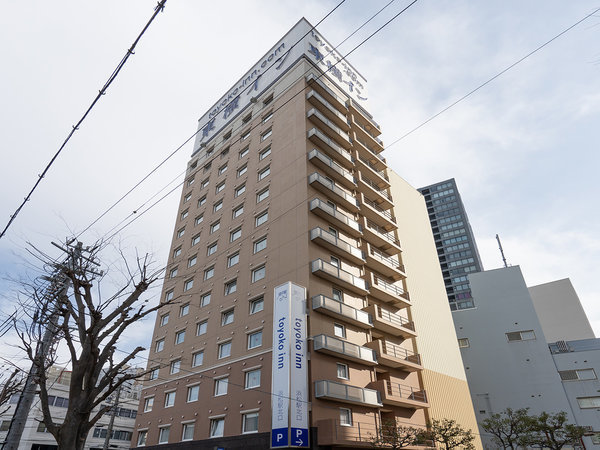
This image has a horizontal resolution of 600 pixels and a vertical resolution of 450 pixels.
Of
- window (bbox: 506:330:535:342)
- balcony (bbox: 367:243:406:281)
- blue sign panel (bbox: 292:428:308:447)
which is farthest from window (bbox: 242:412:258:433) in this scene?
window (bbox: 506:330:535:342)

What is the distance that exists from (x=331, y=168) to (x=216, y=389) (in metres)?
21.0

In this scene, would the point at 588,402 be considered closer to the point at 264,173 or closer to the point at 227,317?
the point at 227,317

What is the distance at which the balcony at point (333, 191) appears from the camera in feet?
110

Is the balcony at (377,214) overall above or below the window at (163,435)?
above

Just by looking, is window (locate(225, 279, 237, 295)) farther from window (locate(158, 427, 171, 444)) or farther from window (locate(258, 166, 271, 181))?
window (locate(158, 427, 171, 444))

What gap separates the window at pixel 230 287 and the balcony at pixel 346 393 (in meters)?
12.6

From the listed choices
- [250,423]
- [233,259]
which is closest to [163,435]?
[250,423]

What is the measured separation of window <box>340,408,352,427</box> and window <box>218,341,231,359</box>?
9.93 metres

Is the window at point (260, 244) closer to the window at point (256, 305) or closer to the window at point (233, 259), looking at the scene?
the window at point (233, 259)

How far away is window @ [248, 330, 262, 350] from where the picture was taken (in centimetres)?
2839

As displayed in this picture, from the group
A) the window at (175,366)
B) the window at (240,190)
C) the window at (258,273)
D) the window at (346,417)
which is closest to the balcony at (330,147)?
the window at (240,190)

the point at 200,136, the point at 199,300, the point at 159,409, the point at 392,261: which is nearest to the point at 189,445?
the point at 159,409

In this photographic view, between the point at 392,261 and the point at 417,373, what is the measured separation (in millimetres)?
10538

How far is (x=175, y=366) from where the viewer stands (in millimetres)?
34906
